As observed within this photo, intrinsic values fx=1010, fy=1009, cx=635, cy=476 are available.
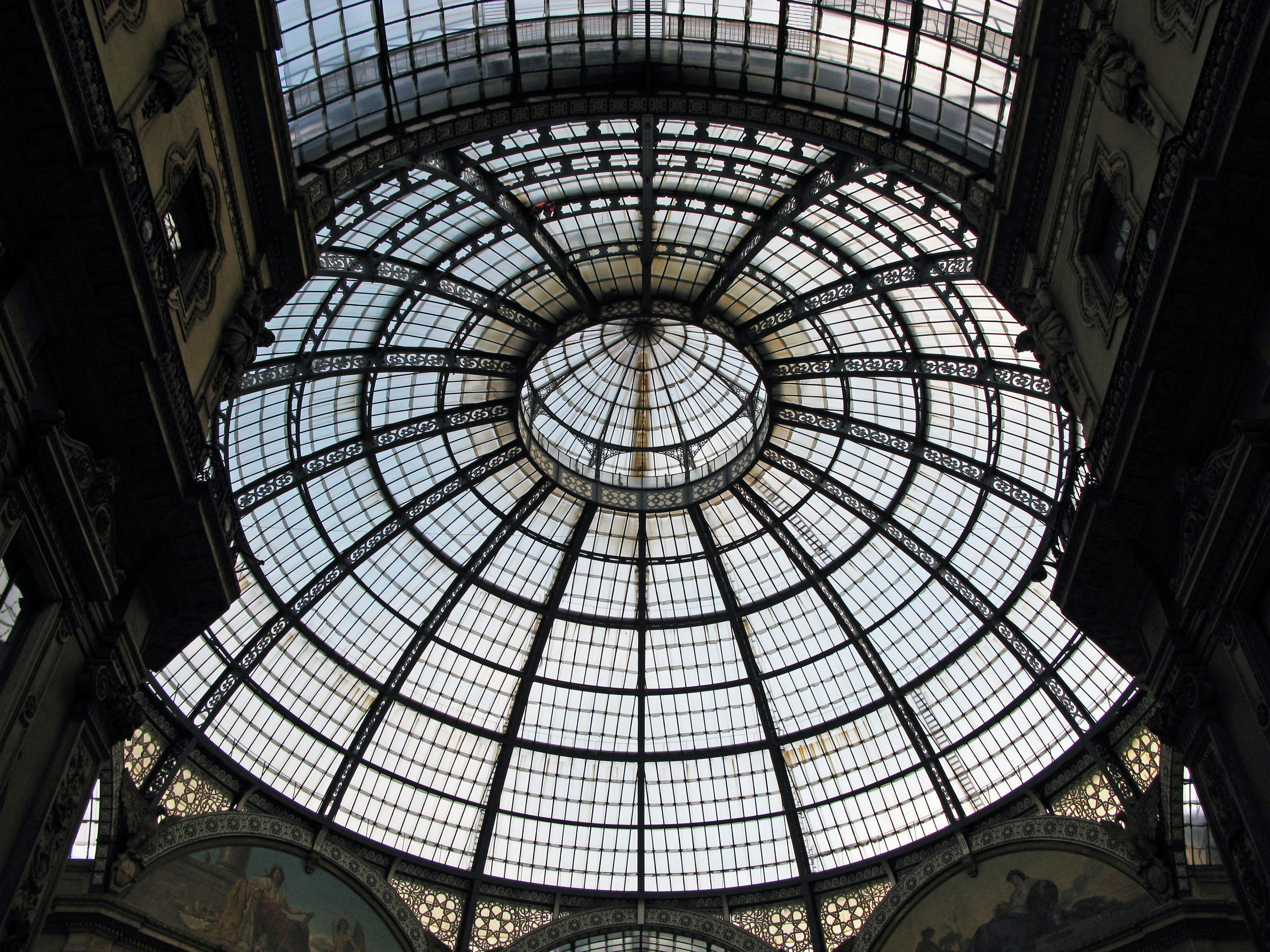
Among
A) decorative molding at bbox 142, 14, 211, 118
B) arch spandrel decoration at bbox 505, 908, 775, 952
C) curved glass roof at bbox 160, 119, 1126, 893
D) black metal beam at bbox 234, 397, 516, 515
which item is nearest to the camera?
decorative molding at bbox 142, 14, 211, 118

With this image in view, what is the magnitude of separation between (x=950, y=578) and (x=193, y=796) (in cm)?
2212

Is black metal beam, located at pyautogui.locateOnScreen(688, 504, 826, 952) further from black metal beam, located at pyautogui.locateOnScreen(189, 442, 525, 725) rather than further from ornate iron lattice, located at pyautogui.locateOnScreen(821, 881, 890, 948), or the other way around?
black metal beam, located at pyautogui.locateOnScreen(189, 442, 525, 725)

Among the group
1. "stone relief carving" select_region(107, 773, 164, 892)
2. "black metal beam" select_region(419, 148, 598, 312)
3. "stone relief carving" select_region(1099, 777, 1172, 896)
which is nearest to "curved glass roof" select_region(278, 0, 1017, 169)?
"black metal beam" select_region(419, 148, 598, 312)

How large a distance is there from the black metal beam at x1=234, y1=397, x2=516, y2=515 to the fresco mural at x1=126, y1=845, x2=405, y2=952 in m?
9.25

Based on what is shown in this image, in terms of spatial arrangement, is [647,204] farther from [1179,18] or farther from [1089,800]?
[1089,800]

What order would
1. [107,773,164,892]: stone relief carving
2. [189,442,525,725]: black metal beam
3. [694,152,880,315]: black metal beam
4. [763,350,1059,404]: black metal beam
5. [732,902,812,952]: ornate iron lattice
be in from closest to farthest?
[694,152,880,315]: black metal beam → [107,773,164,892]: stone relief carving → [763,350,1059,404]: black metal beam → [189,442,525,725]: black metal beam → [732,902,812,952]: ornate iron lattice

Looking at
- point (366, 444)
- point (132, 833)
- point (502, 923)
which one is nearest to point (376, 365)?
point (366, 444)

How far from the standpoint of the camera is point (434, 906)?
29.8m

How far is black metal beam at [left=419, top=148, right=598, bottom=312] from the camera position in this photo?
22344 mm

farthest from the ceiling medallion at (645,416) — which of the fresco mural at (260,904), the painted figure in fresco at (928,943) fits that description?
the painted figure in fresco at (928,943)

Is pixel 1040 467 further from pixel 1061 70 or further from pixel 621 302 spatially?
pixel 1061 70

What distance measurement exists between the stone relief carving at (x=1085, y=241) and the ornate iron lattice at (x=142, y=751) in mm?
23484

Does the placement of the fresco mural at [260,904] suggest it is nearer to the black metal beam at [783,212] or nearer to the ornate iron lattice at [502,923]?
the ornate iron lattice at [502,923]

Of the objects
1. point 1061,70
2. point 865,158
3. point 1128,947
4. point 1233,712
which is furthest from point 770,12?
point 1128,947
